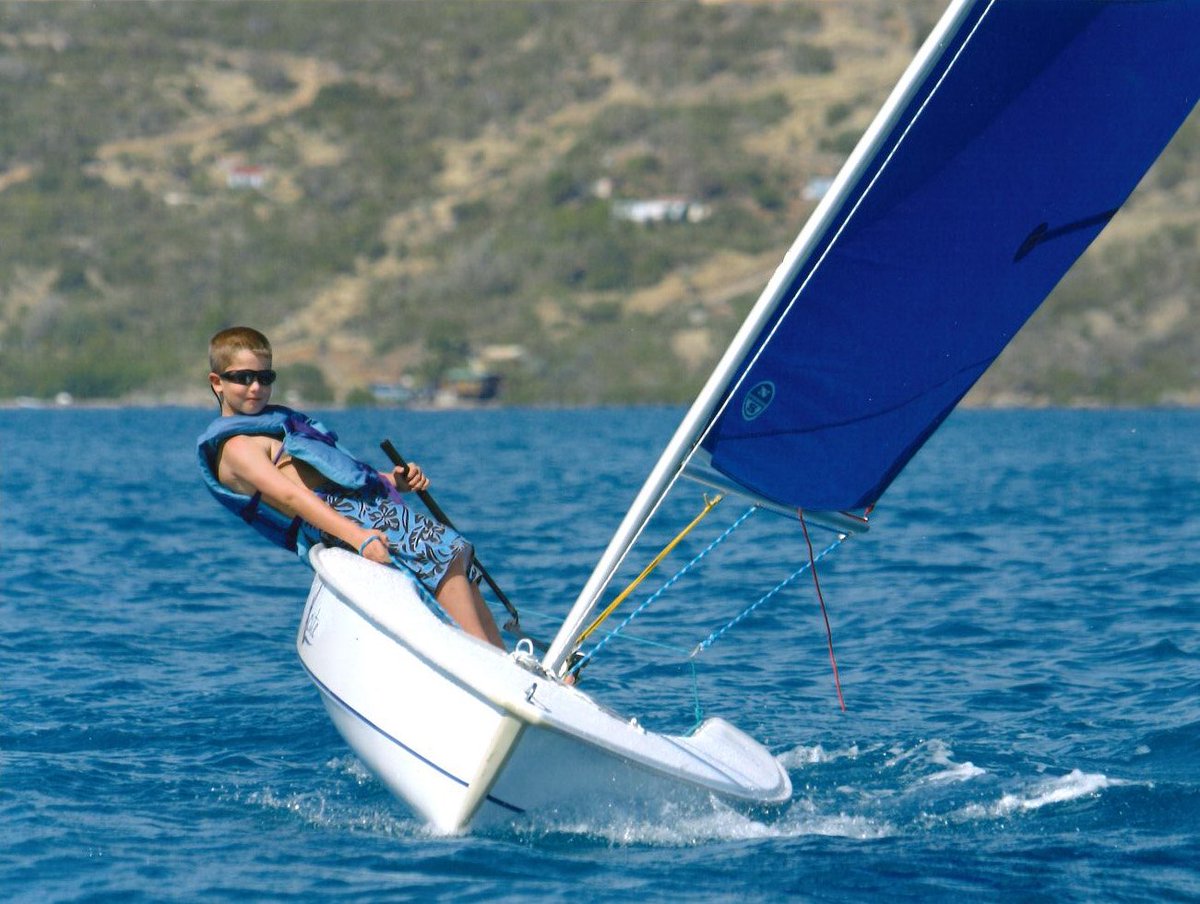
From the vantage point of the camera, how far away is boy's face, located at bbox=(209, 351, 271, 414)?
7750mm

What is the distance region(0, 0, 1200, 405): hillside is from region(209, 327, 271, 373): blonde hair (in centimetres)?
8235

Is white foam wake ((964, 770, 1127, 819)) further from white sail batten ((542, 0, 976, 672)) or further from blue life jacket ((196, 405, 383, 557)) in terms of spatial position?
blue life jacket ((196, 405, 383, 557))

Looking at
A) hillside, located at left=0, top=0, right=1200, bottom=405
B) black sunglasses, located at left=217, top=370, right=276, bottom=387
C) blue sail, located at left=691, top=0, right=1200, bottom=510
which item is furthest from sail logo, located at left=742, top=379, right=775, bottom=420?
hillside, located at left=0, top=0, right=1200, bottom=405

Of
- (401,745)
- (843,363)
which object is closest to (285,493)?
(401,745)

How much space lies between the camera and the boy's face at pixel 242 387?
775cm

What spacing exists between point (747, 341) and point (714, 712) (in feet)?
11.7

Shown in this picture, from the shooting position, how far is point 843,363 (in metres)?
7.79

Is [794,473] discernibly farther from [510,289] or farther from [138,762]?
[510,289]

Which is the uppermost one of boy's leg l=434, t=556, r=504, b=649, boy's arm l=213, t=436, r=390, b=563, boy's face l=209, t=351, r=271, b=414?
boy's face l=209, t=351, r=271, b=414

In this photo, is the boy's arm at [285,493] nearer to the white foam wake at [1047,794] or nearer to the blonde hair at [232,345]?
the blonde hair at [232,345]

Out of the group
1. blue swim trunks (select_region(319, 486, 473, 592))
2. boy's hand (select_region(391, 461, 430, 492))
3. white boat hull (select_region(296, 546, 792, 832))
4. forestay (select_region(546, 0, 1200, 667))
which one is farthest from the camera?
boy's hand (select_region(391, 461, 430, 492))

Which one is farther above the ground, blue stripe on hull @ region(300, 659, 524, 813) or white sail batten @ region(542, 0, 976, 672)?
white sail batten @ region(542, 0, 976, 672)

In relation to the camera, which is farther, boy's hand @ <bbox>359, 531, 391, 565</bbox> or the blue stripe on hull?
boy's hand @ <bbox>359, 531, 391, 565</bbox>

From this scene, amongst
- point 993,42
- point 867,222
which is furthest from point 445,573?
point 993,42
